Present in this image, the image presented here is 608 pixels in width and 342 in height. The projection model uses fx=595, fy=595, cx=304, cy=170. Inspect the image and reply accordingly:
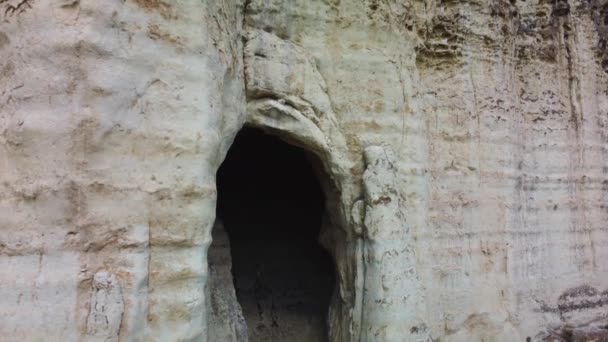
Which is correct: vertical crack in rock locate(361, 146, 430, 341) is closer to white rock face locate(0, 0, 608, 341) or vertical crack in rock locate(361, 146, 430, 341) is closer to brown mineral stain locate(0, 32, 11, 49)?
white rock face locate(0, 0, 608, 341)

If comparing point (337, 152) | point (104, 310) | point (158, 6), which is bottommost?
point (104, 310)

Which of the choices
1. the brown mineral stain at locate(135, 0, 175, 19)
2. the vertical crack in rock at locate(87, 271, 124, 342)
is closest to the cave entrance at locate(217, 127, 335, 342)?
the brown mineral stain at locate(135, 0, 175, 19)

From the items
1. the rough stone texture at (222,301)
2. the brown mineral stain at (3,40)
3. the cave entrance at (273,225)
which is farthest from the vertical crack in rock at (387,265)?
the brown mineral stain at (3,40)

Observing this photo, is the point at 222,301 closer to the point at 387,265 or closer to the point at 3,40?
the point at 387,265

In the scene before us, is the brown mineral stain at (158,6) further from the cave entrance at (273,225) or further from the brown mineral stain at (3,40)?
the cave entrance at (273,225)

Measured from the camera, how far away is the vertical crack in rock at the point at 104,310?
2066mm

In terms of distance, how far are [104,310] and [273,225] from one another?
2.77 m

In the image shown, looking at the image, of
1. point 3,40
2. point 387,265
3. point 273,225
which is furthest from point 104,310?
point 273,225

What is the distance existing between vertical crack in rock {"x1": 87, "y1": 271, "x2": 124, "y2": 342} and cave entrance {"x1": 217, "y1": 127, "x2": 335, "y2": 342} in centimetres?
242

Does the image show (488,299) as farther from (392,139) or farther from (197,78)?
(197,78)

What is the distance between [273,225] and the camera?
15.8 feet

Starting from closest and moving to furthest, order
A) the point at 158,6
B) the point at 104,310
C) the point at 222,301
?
the point at 104,310 < the point at 158,6 < the point at 222,301

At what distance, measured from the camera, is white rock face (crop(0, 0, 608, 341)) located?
2111 millimetres

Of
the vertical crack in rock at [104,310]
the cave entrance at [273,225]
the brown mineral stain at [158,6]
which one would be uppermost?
the brown mineral stain at [158,6]
